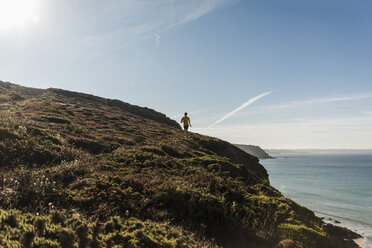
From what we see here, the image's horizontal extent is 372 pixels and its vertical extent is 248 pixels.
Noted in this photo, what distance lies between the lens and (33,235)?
526cm

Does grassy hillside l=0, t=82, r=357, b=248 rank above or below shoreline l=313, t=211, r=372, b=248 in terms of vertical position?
above

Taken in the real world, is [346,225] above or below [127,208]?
below

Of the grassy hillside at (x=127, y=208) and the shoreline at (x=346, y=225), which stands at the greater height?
the grassy hillside at (x=127, y=208)

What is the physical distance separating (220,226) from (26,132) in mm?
13735

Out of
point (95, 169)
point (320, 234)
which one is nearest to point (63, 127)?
point (95, 169)

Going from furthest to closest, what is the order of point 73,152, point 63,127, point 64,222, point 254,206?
1. point 63,127
2. point 73,152
3. point 254,206
4. point 64,222

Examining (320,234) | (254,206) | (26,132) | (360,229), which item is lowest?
(360,229)

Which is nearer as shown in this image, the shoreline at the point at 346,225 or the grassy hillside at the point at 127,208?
the grassy hillside at the point at 127,208

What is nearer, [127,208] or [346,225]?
[127,208]

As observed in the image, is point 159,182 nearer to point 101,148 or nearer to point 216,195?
point 216,195

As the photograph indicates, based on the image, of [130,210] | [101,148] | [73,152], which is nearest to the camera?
[130,210]

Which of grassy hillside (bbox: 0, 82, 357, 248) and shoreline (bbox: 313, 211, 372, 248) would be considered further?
shoreline (bbox: 313, 211, 372, 248)

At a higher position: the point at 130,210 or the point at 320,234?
the point at 130,210

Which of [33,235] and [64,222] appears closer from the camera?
[33,235]
